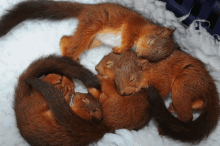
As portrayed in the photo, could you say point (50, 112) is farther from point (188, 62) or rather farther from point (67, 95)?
point (188, 62)

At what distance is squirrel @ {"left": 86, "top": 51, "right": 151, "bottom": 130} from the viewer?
153cm

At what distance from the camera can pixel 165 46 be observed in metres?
1.65

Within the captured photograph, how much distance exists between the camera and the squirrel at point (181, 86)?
1.48 m

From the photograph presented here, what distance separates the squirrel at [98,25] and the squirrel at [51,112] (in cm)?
22

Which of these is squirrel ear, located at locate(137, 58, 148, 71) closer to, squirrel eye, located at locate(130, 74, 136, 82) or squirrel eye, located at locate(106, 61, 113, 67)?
squirrel eye, located at locate(130, 74, 136, 82)

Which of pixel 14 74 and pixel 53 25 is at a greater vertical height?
pixel 53 25

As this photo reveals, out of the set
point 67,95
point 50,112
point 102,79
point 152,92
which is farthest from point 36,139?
point 152,92

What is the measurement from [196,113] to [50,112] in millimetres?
1084

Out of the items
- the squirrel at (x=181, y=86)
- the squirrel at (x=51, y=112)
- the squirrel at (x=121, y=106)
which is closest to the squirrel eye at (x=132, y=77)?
the squirrel at (x=181, y=86)

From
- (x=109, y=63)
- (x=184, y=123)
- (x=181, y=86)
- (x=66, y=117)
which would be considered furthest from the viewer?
(x=109, y=63)

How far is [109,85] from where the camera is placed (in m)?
1.68

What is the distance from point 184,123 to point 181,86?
27 centimetres

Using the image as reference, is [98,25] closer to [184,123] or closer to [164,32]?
[164,32]

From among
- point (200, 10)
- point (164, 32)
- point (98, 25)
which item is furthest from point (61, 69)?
point (200, 10)
